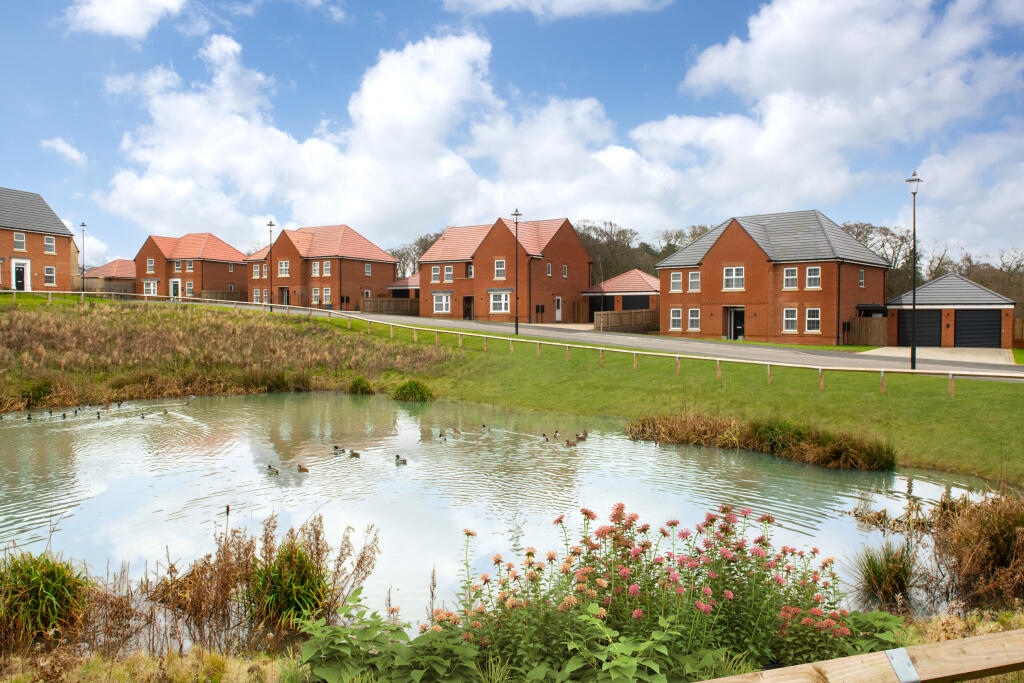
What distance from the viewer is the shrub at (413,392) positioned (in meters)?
31.5

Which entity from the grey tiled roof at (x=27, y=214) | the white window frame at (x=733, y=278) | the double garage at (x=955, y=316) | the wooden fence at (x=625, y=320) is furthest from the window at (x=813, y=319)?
the grey tiled roof at (x=27, y=214)

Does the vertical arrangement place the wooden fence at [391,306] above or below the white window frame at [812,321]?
above

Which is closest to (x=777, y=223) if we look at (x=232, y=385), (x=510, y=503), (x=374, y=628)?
(x=232, y=385)

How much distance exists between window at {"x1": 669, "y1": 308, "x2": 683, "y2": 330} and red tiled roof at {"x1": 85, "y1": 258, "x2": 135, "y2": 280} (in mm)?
81088

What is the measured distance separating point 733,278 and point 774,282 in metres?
2.83

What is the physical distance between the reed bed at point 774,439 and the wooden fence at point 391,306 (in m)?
48.7

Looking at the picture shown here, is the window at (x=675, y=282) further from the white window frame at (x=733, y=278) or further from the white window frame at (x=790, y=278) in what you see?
the white window frame at (x=790, y=278)

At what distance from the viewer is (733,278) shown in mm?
49750

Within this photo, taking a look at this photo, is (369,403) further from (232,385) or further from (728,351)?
(728,351)

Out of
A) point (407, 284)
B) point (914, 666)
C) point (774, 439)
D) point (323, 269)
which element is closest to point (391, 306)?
point (407, 284)

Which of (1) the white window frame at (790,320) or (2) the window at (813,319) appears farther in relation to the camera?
(1) the white window frame at (790,320)

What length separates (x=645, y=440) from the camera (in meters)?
22.0

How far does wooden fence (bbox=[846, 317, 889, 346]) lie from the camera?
1810 inches

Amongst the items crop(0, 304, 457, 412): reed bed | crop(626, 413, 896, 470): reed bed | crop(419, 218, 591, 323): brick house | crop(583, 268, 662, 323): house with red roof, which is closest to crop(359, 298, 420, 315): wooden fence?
crop(419, 218, 591, 323): brick house
